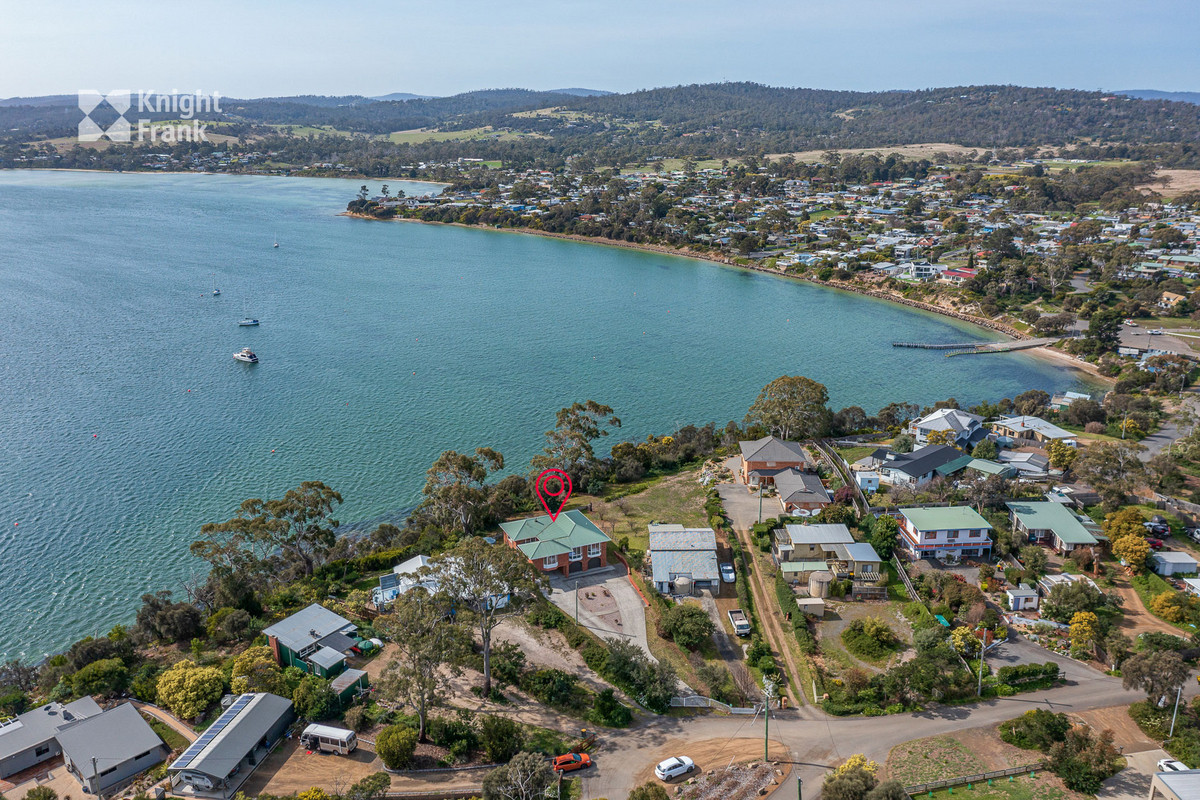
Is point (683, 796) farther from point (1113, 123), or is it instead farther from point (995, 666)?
point (1113, 123)

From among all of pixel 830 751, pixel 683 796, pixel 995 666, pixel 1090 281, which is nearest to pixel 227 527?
pixel 683 796

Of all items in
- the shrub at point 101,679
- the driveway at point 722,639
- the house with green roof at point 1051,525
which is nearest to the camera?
the shrub at point 101,679

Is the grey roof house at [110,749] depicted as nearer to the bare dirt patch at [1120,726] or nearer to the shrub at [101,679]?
the shrub at [101,679]

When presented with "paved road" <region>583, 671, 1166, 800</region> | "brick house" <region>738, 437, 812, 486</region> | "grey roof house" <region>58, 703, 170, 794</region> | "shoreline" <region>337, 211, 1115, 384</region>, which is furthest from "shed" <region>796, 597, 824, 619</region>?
"shoreline" <region>337, 211, 1115, 384</region>

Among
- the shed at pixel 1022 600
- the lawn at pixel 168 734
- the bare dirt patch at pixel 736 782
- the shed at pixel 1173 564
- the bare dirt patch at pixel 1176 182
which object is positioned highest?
the bare dirt patch at pixel 1176 182

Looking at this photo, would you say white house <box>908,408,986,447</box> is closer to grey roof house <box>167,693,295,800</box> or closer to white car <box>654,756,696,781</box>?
white car <box>654,756,696,781</box>

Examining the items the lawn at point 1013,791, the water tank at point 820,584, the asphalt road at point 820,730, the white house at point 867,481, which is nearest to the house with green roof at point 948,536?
the water tank at point 820,584
